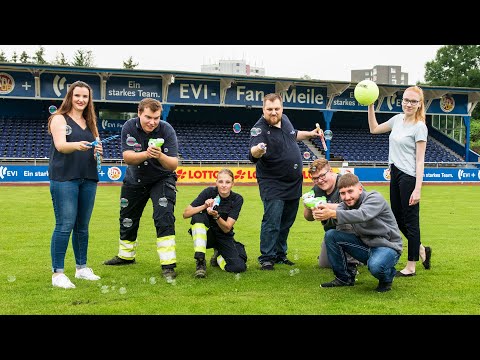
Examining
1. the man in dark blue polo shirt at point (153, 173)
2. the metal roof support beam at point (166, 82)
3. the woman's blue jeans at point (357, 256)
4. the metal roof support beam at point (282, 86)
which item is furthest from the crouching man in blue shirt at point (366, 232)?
the metal roof support beam at point (282, 86)

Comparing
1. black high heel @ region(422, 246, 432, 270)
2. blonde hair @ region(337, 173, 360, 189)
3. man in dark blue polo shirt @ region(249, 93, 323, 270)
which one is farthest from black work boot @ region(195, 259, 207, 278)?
black high heel @ region(422, 246, 432, 270)

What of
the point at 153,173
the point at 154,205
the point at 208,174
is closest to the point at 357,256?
the point at 154,205

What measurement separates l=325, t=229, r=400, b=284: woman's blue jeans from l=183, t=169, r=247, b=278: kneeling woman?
4.18 ft

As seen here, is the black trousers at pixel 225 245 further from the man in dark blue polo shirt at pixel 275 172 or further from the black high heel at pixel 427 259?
the black high heel at pixel 427 259

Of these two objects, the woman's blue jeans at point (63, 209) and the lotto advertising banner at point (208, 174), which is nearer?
the woman's blue jeans at point (63, 209)

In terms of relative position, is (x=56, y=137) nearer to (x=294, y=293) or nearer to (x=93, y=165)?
(x=93, y=165)

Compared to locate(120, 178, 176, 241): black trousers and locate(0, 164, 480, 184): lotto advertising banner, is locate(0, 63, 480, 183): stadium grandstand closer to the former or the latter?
locate(0, 164, 480, 184): lotto advertising banner

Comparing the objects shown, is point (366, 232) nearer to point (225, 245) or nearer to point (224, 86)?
point (225, 245)

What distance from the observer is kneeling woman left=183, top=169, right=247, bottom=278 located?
6.17 meters

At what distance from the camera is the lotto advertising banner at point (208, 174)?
78.8 feet


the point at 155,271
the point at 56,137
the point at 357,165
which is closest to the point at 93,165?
the point at 56,137

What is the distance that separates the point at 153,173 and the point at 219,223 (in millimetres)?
957

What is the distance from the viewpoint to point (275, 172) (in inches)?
260

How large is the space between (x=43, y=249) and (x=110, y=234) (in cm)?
178
